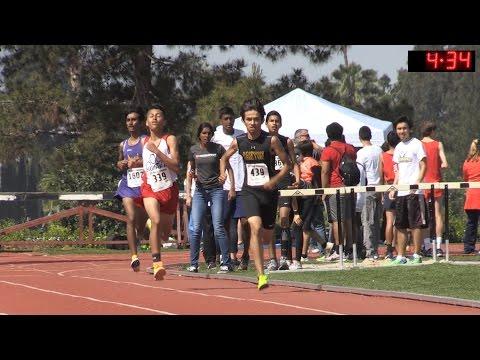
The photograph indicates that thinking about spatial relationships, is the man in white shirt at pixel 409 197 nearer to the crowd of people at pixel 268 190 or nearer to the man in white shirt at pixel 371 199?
the crowd of people at pixel 268 190

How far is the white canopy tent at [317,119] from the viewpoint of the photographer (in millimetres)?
28625

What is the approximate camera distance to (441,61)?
1714 cm

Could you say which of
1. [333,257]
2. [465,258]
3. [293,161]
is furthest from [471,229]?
[293,161]

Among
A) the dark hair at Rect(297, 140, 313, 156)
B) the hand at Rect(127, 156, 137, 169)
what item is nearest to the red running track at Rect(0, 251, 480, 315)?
the hand at Rect(127, 156, 137, 169)

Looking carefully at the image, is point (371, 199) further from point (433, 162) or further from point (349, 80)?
point (349, 80)

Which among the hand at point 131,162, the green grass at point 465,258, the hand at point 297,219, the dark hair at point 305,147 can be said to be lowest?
the green grass at point 465,258

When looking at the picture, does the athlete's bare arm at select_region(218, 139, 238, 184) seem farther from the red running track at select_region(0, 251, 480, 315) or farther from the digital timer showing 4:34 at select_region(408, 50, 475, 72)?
the digital timer showing 4:34 at select_region(408, 50, 475, 72)

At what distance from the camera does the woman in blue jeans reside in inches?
739

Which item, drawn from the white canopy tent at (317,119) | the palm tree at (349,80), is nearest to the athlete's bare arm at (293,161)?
the white canopy tent at (317,119)

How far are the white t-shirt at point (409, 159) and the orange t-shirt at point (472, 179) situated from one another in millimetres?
3035

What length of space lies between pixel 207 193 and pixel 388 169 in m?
3.79
